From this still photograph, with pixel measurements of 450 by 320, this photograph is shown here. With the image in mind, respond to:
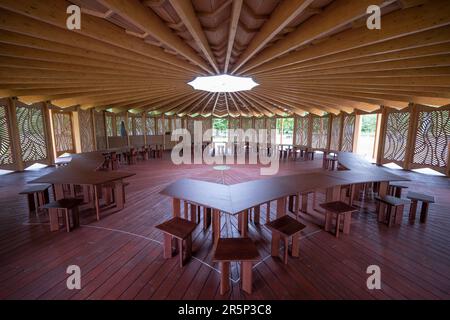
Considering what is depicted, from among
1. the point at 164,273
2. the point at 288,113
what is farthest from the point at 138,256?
the point at 288,113

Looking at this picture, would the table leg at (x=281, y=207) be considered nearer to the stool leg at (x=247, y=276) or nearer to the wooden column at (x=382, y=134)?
the stool leg at (x=247, y=276)

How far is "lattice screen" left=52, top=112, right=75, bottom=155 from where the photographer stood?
34.1 feet

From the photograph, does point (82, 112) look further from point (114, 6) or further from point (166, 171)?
point (114, 6)

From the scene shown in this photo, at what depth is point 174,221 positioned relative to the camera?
10.3 feet

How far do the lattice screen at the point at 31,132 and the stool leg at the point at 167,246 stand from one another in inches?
379

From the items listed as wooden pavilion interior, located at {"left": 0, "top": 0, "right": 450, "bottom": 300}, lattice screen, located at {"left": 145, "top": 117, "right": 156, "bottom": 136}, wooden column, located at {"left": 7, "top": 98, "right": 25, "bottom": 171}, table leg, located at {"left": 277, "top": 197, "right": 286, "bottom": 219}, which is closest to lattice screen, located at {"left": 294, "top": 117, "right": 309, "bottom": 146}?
wooden pavilion interior, located at {"left": 0, "top": 0, "right": 450, "bottom": 300}

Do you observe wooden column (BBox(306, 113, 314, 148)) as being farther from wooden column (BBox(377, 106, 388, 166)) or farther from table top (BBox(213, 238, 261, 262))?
table top (BBox(213, 238, 261, 262))

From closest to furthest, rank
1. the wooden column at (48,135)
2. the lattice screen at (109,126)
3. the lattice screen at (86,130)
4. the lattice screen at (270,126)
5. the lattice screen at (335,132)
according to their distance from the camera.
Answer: the wooden column at (48,135) < the lattice screen at (86,130) < the lattice screen at (335,132) < the lattice screen at (109,126) < the lattice screen at (270,126)

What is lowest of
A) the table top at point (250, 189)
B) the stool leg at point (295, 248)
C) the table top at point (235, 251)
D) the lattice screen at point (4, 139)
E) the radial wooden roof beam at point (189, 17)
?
the stool leg at point (295, 248)

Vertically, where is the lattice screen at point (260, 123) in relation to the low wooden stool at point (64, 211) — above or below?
above

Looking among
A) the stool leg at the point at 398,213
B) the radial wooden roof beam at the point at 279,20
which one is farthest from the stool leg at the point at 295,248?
the radial wooden roof beam at the point at 279,20

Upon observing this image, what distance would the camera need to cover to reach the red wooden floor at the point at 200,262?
7.88 feet

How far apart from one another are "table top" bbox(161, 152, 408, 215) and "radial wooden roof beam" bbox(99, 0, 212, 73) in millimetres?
2507

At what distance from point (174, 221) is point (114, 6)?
2972mm
